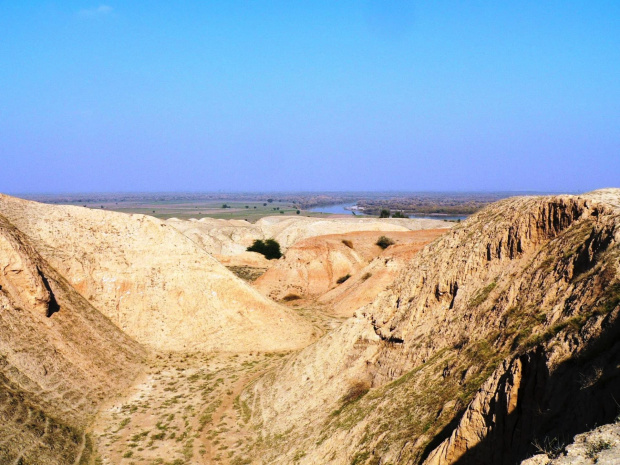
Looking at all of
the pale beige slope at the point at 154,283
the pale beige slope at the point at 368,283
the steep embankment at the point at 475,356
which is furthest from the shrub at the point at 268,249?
the steep embankment at the point at 475,356

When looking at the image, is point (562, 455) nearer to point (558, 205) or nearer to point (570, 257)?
point (570, 257)

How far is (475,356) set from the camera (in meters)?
12.4

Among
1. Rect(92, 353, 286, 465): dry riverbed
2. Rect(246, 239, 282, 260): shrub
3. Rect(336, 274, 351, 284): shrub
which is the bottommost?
Rect(92, 353, 286, 465): dry riverbed

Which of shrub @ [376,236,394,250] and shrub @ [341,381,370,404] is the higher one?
shrub @ [376,236,394,250]

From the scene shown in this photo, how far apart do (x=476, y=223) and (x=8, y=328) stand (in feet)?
67.0

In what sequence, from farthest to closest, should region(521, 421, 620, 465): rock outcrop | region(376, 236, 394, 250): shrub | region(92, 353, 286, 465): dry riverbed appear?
region(376, 236, 394, 250): shrub → region(92, 353, 286, 465): dry riverbed → region(521, 421, 620, 465): rock outcrop

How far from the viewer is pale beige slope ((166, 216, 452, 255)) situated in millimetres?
81438

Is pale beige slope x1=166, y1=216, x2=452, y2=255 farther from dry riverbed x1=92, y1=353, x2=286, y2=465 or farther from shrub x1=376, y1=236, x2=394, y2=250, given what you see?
dry riverbed x1=92, y1=353, x2=286, y2=465

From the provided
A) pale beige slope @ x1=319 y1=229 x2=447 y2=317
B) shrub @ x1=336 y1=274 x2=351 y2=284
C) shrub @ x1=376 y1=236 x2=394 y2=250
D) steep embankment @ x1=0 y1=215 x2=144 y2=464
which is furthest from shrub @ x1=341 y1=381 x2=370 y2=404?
shrub @ x1=376 y1=236 x2=394 y2=250

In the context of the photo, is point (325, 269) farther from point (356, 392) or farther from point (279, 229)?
point (279, 229)

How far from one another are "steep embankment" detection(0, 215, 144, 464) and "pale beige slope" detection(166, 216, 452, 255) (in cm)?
5283

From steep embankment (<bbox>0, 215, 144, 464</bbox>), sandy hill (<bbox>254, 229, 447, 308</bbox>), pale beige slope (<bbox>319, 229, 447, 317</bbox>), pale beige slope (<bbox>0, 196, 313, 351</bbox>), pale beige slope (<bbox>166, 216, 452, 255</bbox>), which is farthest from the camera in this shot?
pale beige slope (<bbox>166, 216, 452, 255</bbox>)

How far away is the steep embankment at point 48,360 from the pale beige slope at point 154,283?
1552 mm

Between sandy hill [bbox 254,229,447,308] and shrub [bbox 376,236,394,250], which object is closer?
sandy hill [bbox 254,229,447,308]
